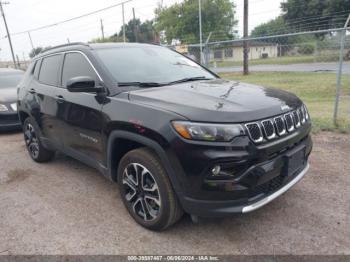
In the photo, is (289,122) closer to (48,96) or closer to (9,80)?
(48,96)

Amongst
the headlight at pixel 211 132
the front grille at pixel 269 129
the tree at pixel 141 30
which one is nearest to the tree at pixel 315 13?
the front grille at pixel 269 129

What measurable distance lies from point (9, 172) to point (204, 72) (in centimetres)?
328

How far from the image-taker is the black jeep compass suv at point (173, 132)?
2.54 metres

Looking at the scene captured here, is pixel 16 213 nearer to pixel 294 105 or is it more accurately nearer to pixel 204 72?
pixel 204 72

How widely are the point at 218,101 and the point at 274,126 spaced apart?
518 mm

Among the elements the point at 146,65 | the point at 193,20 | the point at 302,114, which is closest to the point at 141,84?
the point at 146,65

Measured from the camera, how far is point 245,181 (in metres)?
2.55

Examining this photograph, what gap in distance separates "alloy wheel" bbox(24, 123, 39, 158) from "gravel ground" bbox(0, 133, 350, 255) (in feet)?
2.68

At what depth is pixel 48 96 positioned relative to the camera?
14.2ft

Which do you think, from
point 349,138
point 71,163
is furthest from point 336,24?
point 71,163

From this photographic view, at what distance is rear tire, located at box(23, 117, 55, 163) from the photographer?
4.92 meters

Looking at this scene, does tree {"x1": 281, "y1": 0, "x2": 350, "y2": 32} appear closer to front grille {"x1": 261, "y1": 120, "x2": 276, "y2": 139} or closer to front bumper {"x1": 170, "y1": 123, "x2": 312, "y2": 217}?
front grille {"x1": 261, "y1": 120, "x2": 276, "y2": 139}

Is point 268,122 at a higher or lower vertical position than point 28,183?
higher

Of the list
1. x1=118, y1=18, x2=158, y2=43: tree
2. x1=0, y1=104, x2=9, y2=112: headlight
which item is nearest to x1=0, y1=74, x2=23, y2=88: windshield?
x1=0, y1=104, x2=9, y2=112: headlight
